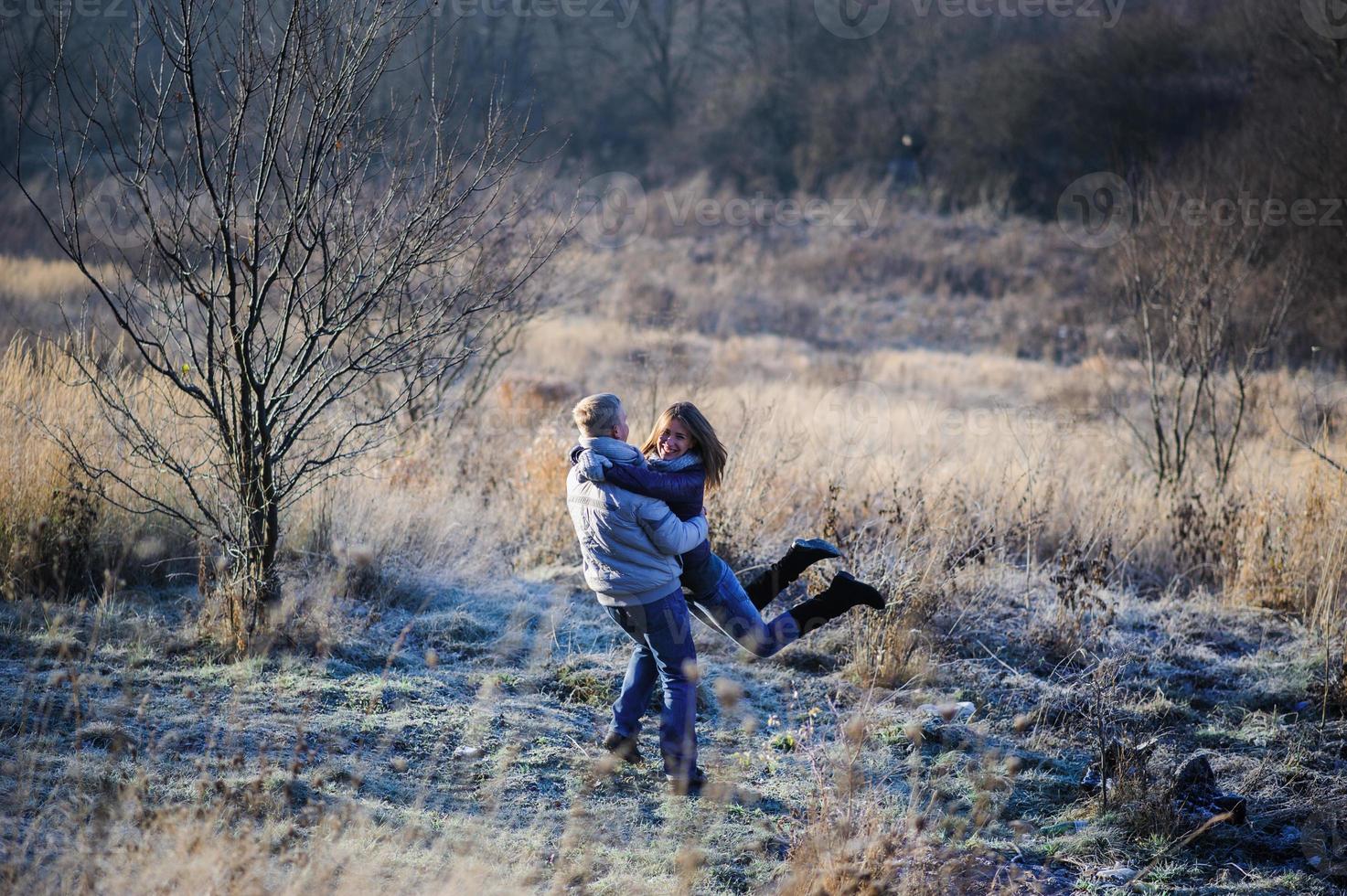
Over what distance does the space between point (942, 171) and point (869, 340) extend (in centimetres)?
1238

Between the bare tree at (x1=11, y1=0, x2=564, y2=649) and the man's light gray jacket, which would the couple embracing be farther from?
the bare tree at (x1=11, y1=0, x2=564, y2=649)

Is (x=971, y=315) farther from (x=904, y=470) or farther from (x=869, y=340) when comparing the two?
(x=904, y=470)

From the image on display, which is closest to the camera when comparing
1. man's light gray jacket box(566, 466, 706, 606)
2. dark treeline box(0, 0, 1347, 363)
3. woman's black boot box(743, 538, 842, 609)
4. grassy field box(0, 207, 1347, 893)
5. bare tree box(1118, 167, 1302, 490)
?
grassy field box(0, 207, 1347, 893)

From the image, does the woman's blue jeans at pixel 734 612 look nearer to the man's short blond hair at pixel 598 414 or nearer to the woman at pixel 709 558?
the woman at pixel 709 558

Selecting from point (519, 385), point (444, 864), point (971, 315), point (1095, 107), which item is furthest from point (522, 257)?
point (1095, 107)

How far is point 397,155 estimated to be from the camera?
4.50 meters

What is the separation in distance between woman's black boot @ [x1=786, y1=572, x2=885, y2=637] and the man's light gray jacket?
537 mm

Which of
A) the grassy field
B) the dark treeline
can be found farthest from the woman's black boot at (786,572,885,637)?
the dark treeline

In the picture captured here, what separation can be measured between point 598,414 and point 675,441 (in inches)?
13.0

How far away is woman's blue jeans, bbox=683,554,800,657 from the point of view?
358 centimetres

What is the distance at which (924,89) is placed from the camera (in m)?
31.1

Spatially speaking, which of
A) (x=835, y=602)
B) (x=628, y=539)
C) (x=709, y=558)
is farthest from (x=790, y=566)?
(x=628, y=539)

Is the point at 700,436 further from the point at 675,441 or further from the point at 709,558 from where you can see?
the point at 709,558

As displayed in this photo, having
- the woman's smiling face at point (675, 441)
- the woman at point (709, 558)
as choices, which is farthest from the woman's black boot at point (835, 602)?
the woman's smiling face at point (675, 441)
